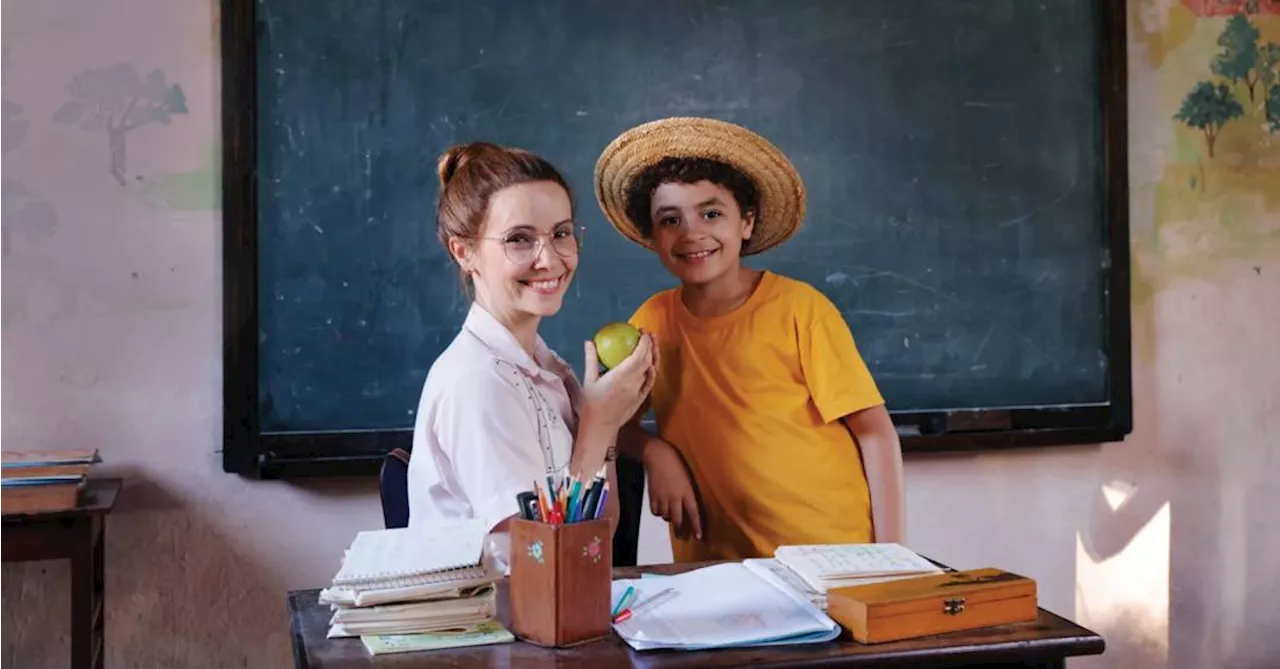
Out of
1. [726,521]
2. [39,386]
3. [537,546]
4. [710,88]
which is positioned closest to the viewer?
[537,546]

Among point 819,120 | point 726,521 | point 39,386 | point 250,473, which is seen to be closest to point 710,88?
point 819,120

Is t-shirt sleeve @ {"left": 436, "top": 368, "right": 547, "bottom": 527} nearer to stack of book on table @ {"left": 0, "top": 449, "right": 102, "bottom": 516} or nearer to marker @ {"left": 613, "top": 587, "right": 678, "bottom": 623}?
marker @ {"left": 613, "top": 587, "right": 678, "bottom": 623}

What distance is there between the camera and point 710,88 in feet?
9.57

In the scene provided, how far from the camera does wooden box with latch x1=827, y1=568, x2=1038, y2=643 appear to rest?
144 cm

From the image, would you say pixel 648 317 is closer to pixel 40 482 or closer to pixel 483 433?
pixel 483 433

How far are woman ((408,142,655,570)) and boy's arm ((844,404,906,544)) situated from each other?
42 centimetres

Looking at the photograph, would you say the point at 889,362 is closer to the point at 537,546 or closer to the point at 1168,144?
the point at 1168,144

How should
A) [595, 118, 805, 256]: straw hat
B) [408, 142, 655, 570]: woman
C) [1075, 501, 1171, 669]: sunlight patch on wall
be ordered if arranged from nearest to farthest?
1. [408, 142, 655, 570]: woman
2. [595, 118, 805, 256]: straw hat
3. [1075, 501, 1171, 669]: sunlight patch on wall

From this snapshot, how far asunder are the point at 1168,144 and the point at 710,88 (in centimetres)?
133

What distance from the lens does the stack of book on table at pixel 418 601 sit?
1.43 metres

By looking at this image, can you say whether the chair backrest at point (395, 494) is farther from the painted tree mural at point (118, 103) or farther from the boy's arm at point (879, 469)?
the painted tree mural at point (118, 103)

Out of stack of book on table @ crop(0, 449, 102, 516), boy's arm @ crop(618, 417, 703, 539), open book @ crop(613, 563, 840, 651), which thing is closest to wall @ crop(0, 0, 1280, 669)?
stack of book on table @ crop(0, 449, 102, 516)

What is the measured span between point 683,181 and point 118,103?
4.26 feet

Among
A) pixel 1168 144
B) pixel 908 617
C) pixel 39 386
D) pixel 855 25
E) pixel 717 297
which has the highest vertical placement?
pixel 855 25
